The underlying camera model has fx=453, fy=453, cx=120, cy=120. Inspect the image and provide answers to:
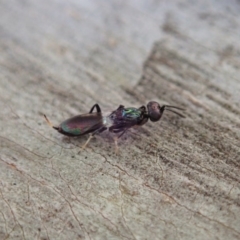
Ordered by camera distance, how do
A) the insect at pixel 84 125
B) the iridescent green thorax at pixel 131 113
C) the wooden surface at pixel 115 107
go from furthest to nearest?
the iridescent green thorax at pixel 131 113, the insect at pixel 84 125, the wooden surface at pixel 115 107

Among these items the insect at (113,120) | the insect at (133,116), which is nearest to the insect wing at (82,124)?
the insect at (113,120)

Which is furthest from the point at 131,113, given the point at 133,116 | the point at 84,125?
the point at 84,125

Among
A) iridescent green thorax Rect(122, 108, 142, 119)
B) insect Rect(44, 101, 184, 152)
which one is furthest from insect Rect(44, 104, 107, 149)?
iridescent green thorax Rect(122, 108, 142, 119)

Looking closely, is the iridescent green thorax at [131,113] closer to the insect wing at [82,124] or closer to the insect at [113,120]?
the insect at [113,120]

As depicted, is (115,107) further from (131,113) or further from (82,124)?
(82,124)

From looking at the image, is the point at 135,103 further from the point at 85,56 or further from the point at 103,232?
the point at 103,232
